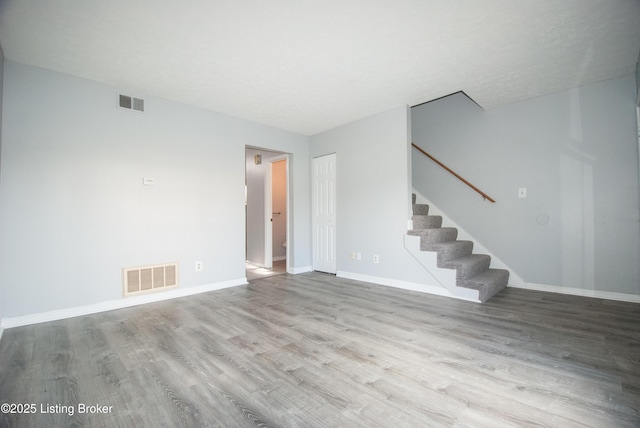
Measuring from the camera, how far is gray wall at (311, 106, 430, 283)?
3.92 meters

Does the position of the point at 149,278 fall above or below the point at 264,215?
below

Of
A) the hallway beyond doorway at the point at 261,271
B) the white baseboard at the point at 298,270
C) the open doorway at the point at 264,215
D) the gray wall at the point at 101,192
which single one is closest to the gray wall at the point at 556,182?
the white baseboard at the point at 298,270

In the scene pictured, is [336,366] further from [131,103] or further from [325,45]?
[131,103]

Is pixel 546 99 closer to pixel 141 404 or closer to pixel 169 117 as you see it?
pixel 169 117

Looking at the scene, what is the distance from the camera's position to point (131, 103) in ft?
10.9

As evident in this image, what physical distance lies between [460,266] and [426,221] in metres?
0.92

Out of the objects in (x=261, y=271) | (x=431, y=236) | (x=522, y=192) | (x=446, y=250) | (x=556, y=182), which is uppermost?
(x=556, y=182)

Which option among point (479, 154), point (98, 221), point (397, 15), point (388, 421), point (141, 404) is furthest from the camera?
point (479, 154)

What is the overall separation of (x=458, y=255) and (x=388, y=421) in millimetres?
3015

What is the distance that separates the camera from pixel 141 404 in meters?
1.52

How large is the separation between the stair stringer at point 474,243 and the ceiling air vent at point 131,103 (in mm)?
3758

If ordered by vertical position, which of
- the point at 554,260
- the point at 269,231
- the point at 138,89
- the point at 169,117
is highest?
the point at 138,89

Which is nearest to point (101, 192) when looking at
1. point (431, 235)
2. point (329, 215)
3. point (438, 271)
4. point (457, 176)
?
point (329, 215)

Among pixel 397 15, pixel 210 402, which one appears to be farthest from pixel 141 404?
pixel 397 15
